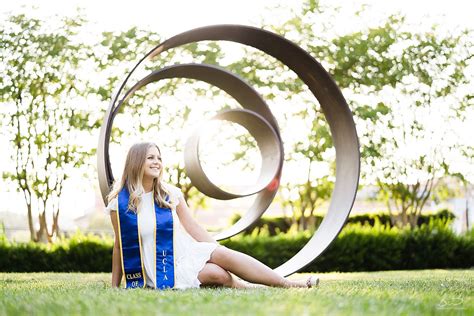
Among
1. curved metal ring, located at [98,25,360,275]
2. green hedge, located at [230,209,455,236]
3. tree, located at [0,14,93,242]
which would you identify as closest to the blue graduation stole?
curved metal ring, located at [98,25,360,275]

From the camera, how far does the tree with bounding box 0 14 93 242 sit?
1530 cm

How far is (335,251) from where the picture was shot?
13641 millimetres

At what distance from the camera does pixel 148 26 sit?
1510cm

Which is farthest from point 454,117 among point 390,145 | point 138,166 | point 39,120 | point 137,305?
point 137,305

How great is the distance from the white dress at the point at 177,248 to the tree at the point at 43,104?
990 centimetres

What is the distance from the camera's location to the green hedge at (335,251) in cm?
1298

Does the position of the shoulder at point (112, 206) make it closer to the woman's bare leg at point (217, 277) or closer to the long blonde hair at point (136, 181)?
the long blonde hair at point (136, 181)

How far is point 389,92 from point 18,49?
8.56 m

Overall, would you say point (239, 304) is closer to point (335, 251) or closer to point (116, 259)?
point (116, 259)

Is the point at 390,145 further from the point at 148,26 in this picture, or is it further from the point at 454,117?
the point at 148,26

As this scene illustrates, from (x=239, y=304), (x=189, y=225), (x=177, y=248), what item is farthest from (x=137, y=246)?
(x=239, y=304)

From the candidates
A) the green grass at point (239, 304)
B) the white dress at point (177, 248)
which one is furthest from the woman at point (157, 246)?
the green grass at point (239, 304)

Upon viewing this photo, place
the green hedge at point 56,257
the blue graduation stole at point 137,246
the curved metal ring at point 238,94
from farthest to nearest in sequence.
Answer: the green hedge at point 56,257 → the curved metal ring at point 238,94 → the blue graduation stole at point 137,246

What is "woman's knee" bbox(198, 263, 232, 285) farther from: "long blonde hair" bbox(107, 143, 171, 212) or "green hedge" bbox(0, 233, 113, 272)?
"green hedge" bbox(0, 233, 113, 272)
